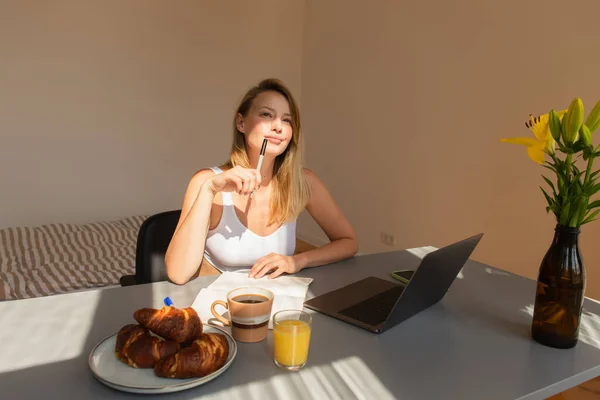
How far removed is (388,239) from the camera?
3604mm

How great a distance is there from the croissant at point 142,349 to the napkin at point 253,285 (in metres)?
0.19

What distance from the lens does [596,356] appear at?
3.14 ft

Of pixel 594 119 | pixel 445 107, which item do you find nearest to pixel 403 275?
pixel 594 119

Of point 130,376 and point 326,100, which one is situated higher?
point 326,100

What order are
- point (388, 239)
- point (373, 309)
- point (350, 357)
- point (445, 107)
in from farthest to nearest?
1. point (388, 239)
2. point (445, 107)
3. point (373, 309)
4. point (350, 357)

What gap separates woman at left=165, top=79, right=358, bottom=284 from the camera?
1.52m

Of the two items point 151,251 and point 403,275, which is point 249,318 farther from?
point 151,251

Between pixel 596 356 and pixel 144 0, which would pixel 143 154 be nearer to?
pixel 144 0

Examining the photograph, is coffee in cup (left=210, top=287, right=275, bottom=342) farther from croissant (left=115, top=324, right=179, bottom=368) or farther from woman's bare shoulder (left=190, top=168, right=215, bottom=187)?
woman's bare shoulder (left=190, top=168, right=215, bottom=187)

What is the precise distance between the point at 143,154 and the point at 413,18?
228cm

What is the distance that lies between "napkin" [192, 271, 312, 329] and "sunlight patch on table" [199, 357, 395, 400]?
0.19 meters

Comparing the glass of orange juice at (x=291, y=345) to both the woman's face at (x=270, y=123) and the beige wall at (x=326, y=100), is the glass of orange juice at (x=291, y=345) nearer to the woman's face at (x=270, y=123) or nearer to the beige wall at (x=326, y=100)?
the woman's face at (x=270, y=123)

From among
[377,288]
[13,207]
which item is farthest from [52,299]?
[13,207]

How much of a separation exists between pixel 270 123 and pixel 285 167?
0.55ft
